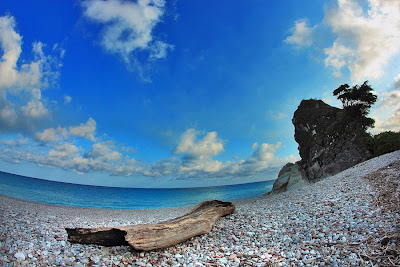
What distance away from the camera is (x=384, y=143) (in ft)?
63.1

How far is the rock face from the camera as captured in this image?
20.8 metres

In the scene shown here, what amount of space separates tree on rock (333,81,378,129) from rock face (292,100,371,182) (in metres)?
0.71

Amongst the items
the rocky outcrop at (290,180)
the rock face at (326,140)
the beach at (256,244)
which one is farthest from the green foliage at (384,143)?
the beach at (256,244)

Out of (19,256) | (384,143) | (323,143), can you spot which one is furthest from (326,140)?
(19,256)

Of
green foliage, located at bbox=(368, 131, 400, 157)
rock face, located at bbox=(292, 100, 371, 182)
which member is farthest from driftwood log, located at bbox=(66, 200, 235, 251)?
green foliage, located at bbox=(368, 131, 400, 157)

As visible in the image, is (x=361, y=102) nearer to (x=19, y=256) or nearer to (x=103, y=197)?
(x=19, y=256)

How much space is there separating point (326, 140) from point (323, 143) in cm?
45

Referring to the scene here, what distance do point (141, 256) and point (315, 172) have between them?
72.4ft

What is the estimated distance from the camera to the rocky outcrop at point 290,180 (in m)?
22.1

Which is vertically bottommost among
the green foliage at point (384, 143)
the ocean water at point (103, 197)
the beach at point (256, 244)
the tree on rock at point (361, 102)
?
the ocean water at point (103, 197)

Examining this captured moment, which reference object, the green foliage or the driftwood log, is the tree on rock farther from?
the driftwood log

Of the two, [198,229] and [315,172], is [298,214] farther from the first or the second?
[315,172]

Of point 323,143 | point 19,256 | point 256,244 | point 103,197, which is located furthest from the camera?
point 103,197

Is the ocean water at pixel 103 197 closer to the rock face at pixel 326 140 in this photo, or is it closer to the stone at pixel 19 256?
the rock face at pixel 326 140
